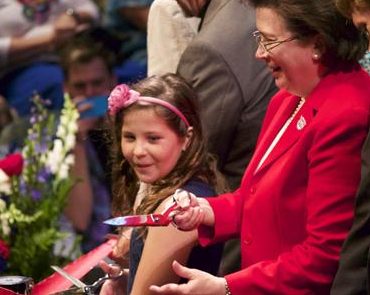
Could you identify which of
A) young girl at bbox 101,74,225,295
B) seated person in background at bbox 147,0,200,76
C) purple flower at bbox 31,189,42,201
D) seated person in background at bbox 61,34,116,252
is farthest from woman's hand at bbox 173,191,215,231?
seated person in background at bbox 61,34,116,252

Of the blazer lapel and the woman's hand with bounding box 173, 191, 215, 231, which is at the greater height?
the blazer lapel

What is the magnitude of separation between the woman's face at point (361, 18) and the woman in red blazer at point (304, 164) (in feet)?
0.45

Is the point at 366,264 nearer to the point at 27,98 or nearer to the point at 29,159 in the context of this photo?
the point at 29,159

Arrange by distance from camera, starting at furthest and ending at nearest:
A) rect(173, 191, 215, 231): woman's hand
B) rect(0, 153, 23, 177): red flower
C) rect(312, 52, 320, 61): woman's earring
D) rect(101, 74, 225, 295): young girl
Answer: rect(0, 153, 23, 177): red flower
rect(101, 74, 225, 295): young girl
rect(173, 191, 215, 231): woman's hand
rect(312, 52, 320, 61): woman's earring

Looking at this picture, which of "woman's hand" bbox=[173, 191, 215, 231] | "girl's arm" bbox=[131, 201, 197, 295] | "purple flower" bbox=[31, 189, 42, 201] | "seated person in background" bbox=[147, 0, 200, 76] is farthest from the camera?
"purple flower" bbox=[31, 189, 42, 201]

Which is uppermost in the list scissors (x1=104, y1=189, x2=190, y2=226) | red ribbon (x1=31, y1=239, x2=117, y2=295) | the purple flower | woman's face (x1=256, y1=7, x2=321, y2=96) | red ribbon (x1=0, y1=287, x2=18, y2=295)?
woman's face (x1=256, y1=7, x2=321, y2=96)

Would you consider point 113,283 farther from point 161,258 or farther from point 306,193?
point 306,193

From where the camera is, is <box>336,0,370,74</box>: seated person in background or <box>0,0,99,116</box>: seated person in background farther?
<box>0,0,99,116</box>: seated person in background

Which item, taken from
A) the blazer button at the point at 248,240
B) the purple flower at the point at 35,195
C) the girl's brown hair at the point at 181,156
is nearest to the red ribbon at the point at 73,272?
the girl's brown hair at the point at 181,156

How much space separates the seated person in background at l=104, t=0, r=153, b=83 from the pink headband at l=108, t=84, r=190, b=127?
8.08ft

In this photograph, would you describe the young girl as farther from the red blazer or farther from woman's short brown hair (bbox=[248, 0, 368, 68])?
woman's short brown hair (bbox=[248, 0, 368, 68])

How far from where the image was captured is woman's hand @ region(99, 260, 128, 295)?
3.31 m

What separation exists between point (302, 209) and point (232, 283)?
0.22m

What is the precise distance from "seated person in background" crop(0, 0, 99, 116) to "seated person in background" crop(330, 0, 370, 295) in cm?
328
